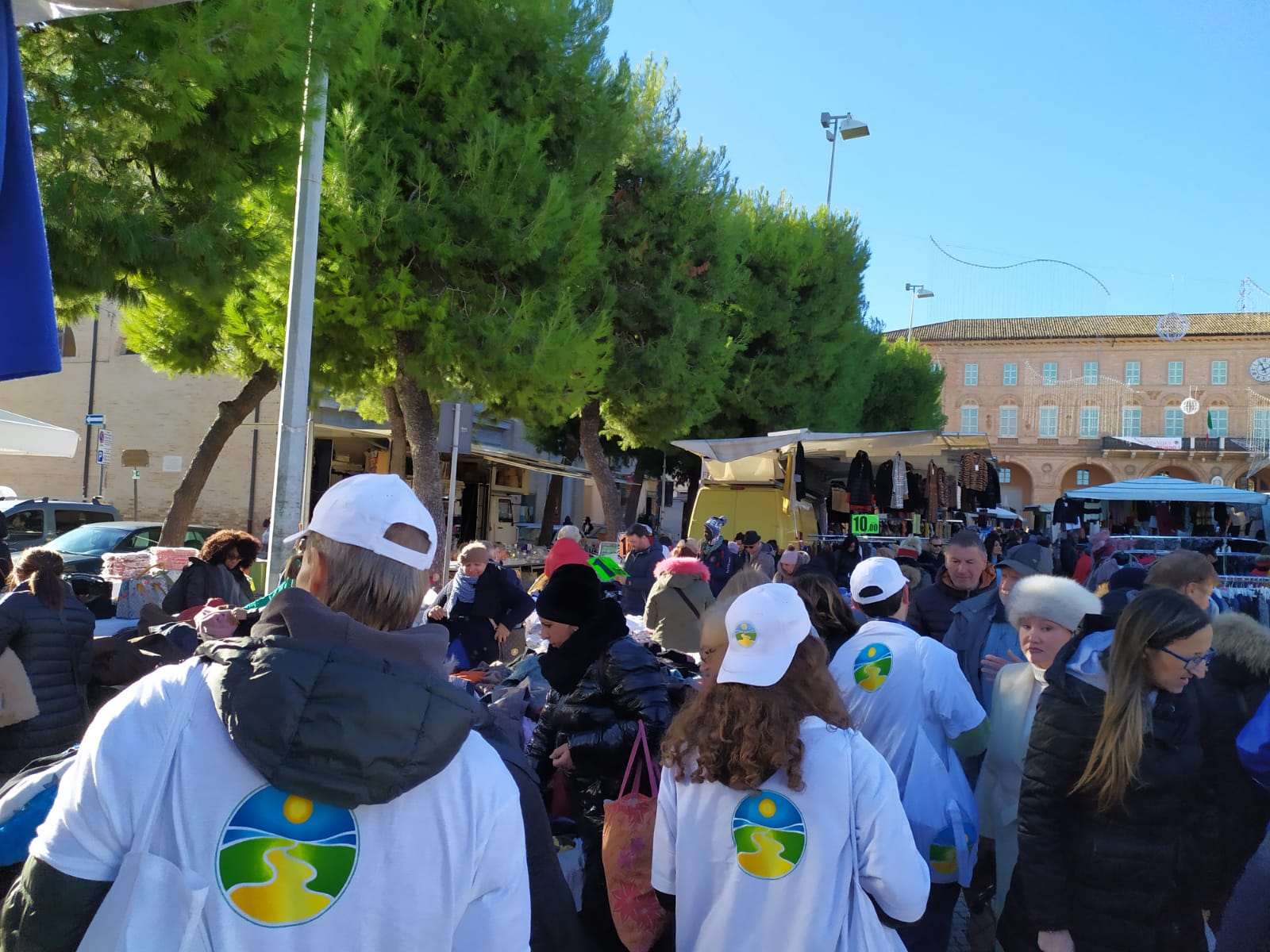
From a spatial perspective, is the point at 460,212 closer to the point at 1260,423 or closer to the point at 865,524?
the point at 865,524

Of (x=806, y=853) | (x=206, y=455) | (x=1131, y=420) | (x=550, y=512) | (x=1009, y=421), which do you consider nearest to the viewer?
(x=806, y=853)

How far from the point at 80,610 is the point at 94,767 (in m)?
3.49

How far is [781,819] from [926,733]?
1.35 meters

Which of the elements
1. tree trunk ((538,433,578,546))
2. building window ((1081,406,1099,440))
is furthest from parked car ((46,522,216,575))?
building window ((1081,406,1099,440))

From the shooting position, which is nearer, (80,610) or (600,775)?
(600,775)

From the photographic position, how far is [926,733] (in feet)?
11.5

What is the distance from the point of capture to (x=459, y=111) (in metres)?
12.8

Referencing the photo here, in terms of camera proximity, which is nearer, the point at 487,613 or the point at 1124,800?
the point at 1124,800

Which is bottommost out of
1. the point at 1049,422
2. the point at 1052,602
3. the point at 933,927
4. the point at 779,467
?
the point at 933,927

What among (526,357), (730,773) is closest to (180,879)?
(730,773)

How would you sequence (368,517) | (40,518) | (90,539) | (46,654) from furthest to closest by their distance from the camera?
(40,518)
(90,539)
(46,654)
(368,517)

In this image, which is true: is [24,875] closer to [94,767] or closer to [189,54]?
[94,767]

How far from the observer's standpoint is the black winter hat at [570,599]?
3.88 metres

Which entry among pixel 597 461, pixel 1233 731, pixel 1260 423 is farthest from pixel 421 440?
pixel 1260 423
